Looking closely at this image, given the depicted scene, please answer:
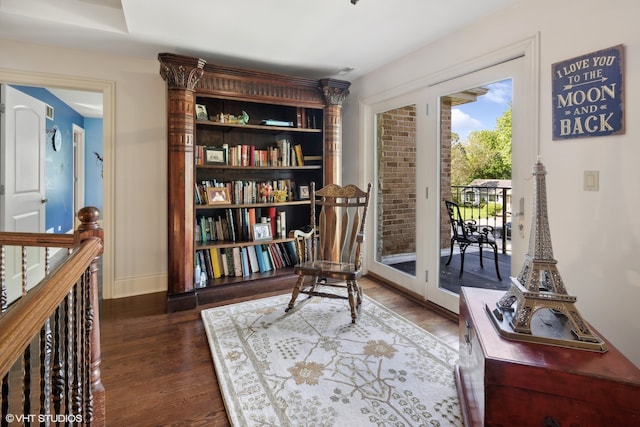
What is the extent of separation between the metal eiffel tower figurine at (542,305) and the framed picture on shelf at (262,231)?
242cm

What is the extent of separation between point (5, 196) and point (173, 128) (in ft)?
5.00

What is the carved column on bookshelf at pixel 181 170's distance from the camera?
2.82 m

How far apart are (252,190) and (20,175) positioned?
209 cm

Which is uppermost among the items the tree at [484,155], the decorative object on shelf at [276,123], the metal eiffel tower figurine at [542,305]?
the decorative object on shelf at [276,123]

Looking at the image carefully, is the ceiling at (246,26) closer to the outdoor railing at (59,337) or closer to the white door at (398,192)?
the white door at (398,192)

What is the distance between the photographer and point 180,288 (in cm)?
289

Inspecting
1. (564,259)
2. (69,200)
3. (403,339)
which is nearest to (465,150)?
(564,259)

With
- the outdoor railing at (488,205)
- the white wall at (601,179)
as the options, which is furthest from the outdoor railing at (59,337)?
the outdoor railing at (488,205)

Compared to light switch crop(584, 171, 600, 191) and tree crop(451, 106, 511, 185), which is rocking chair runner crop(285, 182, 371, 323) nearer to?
tree crop(451, 106, 511, 185)

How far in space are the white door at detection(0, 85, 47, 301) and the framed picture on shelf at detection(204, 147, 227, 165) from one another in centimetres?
163

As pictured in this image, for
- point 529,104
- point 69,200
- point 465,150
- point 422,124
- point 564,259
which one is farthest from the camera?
point 69,200

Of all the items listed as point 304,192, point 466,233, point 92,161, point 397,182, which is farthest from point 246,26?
point 92,161

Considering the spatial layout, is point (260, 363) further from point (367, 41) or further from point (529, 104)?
point (367, 41)

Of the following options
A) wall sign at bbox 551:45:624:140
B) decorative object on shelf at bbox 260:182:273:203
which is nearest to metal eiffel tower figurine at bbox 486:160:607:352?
wall sign at bbox 551:45:624:140
